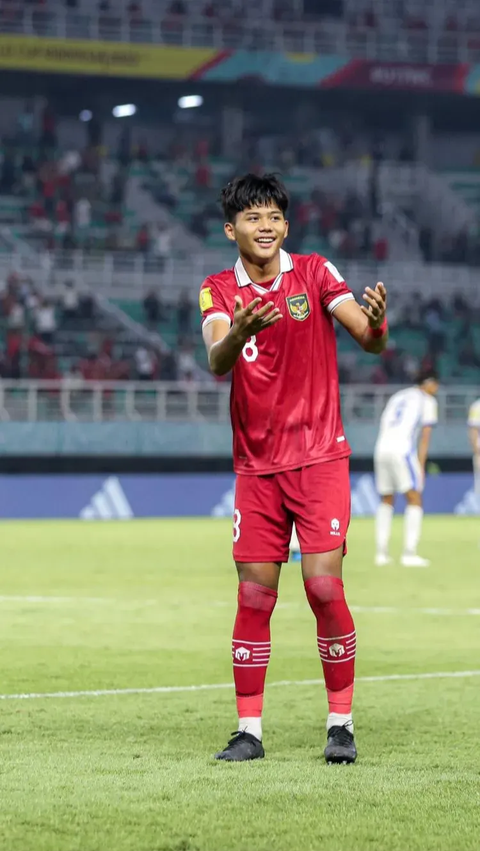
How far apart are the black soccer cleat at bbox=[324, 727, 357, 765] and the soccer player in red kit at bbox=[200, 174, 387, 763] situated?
68 millimetres

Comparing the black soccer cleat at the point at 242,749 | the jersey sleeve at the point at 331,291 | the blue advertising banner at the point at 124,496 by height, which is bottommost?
the blue advertising banner at the point at 124,496

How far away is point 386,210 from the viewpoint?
145ft

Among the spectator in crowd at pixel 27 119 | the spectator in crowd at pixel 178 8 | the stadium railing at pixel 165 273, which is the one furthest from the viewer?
the spectator in crowd at pixel 178 8

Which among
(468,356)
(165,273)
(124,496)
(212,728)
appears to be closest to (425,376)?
(212,728)

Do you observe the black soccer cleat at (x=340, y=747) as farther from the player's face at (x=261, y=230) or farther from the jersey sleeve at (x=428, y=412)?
the jersey sleeve at (x=428, y=412)

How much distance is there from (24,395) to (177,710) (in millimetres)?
22731

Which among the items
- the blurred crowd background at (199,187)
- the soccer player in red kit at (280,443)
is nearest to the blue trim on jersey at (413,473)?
the soccer player in red kit at (280,443)

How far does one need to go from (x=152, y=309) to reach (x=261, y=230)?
30.3 metres

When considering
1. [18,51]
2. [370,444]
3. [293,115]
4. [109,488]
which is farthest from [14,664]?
[293,115]

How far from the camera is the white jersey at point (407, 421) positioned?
61.7 feet

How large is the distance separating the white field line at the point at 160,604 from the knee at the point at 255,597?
6.58m

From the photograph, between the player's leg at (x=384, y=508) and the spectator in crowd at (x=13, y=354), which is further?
the spectator in crowd at (x=13, y=354)

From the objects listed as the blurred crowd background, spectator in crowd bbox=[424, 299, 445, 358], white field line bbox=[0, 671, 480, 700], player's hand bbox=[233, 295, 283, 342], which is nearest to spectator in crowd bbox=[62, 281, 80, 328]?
the blurred crowd background

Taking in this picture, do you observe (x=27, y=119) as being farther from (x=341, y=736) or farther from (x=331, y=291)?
(x=341, y=736)
